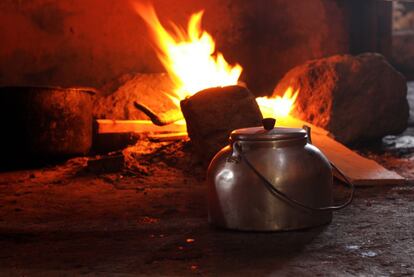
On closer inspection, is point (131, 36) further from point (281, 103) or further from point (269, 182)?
point (269, 182)

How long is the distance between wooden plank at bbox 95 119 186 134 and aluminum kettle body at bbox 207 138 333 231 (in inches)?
100

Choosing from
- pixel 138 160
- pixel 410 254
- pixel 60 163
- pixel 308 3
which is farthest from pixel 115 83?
pixel 410 254

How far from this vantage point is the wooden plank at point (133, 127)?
5406 mm

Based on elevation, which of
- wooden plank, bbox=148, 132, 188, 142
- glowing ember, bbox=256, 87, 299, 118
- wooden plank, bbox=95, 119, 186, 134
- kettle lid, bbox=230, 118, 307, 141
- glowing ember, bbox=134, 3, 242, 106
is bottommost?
wooden plank, bbox=148, 132, 188, 142

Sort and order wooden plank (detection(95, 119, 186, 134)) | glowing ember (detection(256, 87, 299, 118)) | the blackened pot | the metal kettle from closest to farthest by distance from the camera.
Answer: the metal kettle < the blackened pot < wooden plank (detection(95, 119, 186, 134)) < glowing ember (detection(256, 87, 299, 118))

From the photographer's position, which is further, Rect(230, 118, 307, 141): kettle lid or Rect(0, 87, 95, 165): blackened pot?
Rect(0, 87, 95, 165): blackened pot

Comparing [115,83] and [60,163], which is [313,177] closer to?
[60,163]

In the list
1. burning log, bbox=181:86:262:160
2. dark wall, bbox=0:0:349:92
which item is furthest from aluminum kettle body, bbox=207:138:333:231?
dark wall, bbox=0:0:349:92

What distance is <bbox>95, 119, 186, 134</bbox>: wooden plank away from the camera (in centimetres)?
541

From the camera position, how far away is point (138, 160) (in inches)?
193

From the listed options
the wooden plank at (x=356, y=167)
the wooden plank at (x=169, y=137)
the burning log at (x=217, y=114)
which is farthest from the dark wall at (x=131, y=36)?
the burning log at (x=217, y=114)

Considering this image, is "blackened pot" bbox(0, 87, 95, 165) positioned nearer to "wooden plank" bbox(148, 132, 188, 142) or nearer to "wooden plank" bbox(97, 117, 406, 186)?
"wooden plank" bbox(97, 117, 406, 186)

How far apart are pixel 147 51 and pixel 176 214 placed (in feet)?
11.4

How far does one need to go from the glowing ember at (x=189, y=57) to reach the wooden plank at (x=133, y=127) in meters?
0.62
